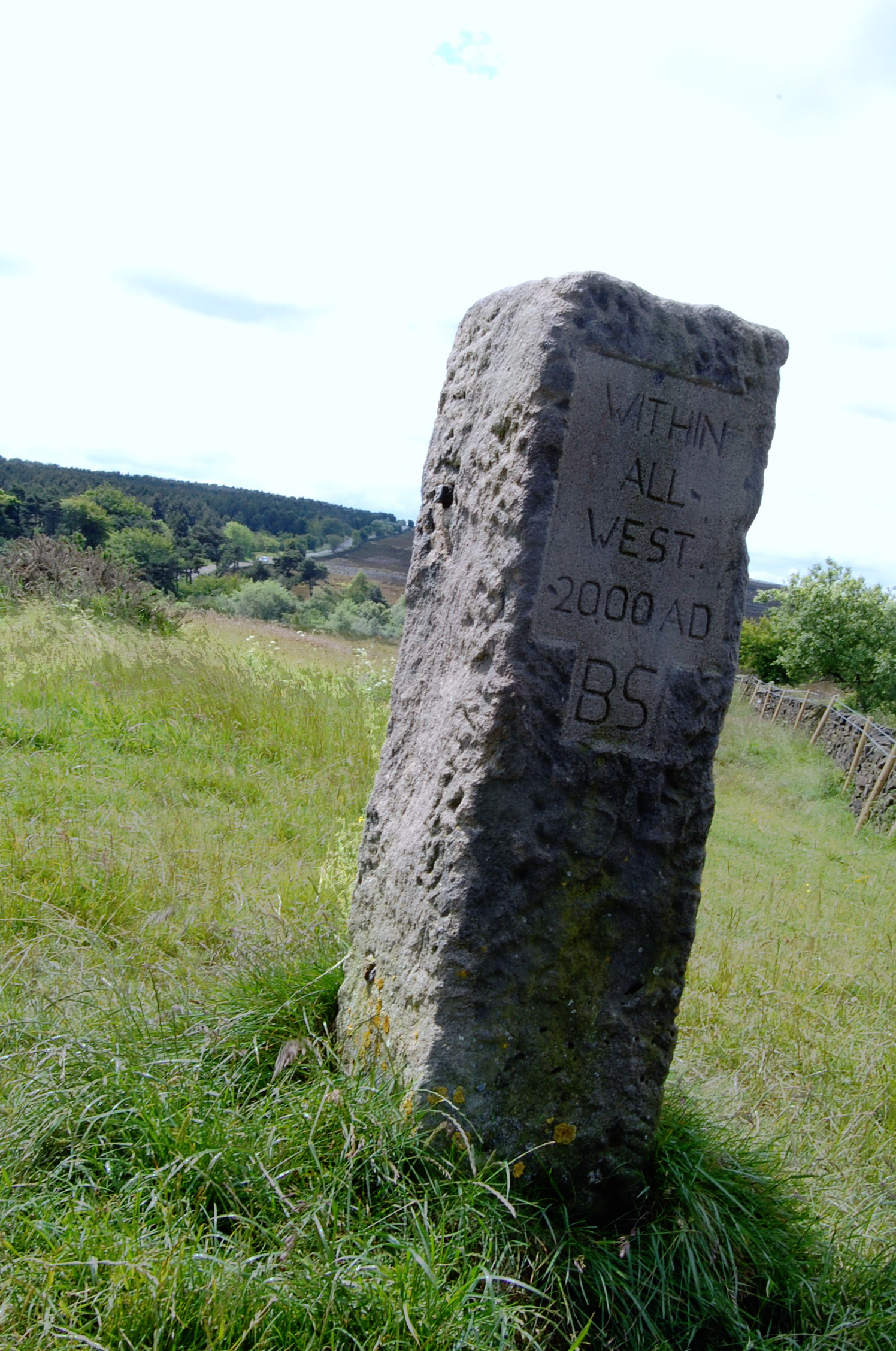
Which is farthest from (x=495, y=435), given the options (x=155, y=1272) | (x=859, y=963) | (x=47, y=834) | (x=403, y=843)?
(x=859, y=963)

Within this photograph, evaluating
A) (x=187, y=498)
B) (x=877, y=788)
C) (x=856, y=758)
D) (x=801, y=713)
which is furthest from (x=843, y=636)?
(x=187, y=498)

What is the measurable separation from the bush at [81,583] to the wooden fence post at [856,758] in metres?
9.36

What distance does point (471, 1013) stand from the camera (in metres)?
2.36

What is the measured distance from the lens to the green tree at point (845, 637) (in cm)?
2828

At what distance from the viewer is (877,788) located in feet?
37.6

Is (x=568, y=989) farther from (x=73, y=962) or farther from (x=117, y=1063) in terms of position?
(x=73, y=962)

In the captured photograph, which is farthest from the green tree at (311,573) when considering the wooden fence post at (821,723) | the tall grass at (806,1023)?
the tall grass at (806,1023)

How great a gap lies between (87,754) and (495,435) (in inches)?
163

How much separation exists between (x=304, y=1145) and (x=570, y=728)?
1151 mm

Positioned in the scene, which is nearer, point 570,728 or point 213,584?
point 570,728

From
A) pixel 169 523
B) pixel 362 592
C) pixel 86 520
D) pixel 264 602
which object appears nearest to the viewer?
pixel 264 602

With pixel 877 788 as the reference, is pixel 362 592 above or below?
above

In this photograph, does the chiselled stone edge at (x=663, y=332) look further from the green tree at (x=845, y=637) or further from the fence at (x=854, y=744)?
the green tree at (x=845, y=637)

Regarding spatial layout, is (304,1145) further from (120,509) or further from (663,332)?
(120,509)
